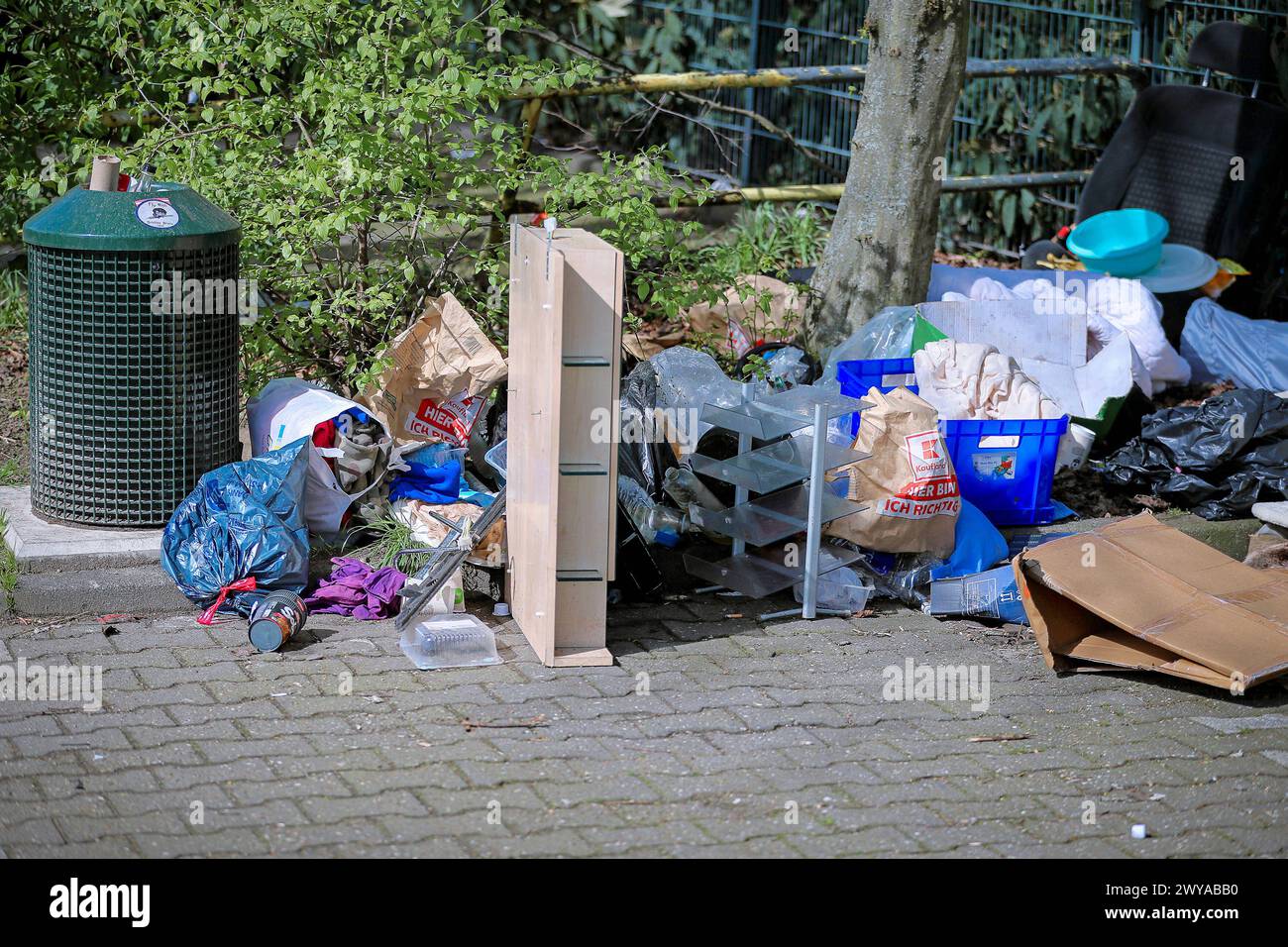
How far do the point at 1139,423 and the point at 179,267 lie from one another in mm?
4475

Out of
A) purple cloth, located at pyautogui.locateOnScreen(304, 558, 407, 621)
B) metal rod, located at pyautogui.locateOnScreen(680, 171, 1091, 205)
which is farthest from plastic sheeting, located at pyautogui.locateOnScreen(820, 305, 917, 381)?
purple cloth, located at pyautogui.locateOnScreen(304, 558, 407, 621)

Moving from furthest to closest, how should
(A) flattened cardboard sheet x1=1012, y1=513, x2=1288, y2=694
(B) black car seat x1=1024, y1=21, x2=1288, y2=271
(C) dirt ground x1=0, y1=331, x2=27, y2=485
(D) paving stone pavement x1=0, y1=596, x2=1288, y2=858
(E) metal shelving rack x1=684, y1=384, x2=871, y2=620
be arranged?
(B) black car seat x1=1024, y1=21, x2=1288, y2=271
(C) dirt ground x1=0, y1=331, x2=27, y2=485
(E) metal shelving rack x1=684, y1=384, x2=871, y2=620
(A) flattened cardboard sheet x1=1012, y1=513, x2=1288, y2=694
(D) paving stone pavement x1=0, y1=596, x2=1288, y2=858

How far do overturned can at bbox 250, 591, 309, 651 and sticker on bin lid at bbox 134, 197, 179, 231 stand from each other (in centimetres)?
145

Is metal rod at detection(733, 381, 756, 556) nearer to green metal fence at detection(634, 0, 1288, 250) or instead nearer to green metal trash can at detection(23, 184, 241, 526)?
green metal trash can at detection(23, 184, 241, 526)

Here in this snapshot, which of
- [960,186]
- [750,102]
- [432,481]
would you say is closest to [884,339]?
[432,481]

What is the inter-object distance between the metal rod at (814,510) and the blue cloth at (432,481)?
150cm

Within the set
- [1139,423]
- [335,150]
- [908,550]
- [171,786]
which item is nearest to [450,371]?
[335,150]

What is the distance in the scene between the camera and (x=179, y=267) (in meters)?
5.16

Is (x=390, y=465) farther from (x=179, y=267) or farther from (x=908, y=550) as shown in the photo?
(x=908, y=550)

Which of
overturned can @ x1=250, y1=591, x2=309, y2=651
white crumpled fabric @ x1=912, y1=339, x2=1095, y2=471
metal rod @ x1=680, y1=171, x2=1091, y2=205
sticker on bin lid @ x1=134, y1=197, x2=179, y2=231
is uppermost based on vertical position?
sticker on bin lid @ x1=134, y1=197, x2=179, y2=231

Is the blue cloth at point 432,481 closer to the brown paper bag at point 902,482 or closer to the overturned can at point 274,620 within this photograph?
the overturned can at point 274,620

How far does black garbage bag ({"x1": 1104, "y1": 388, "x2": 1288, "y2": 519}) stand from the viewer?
626 centimetres

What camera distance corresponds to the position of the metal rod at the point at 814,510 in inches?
203
